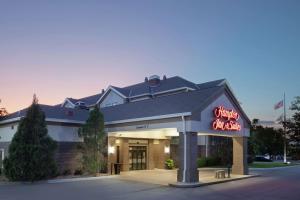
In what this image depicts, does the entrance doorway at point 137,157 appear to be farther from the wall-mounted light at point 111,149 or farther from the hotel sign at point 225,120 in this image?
the hotel sign at point 225,120

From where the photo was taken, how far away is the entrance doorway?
108ft

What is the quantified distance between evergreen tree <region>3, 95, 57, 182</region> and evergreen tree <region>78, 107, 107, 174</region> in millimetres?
2918

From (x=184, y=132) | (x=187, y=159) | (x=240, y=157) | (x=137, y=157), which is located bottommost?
(x=137, y=157)

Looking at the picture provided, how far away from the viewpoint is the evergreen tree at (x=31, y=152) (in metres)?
22.0

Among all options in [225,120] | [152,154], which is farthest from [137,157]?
[225,120]

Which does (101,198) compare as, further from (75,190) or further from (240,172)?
(240,172)

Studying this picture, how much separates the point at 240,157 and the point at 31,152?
1563 cm

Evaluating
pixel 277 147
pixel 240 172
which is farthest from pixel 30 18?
pixel 277 147

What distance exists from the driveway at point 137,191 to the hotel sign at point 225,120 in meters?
4.19

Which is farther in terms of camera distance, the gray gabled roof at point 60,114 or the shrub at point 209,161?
the shrub at point 209,161

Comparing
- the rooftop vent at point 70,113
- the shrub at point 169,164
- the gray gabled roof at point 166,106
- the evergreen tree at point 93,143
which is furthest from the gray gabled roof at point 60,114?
the shrub at point 169,164

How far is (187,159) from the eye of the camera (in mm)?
22562

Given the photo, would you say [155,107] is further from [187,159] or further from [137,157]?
[137,157]

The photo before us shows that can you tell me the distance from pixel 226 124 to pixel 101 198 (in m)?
12.4
